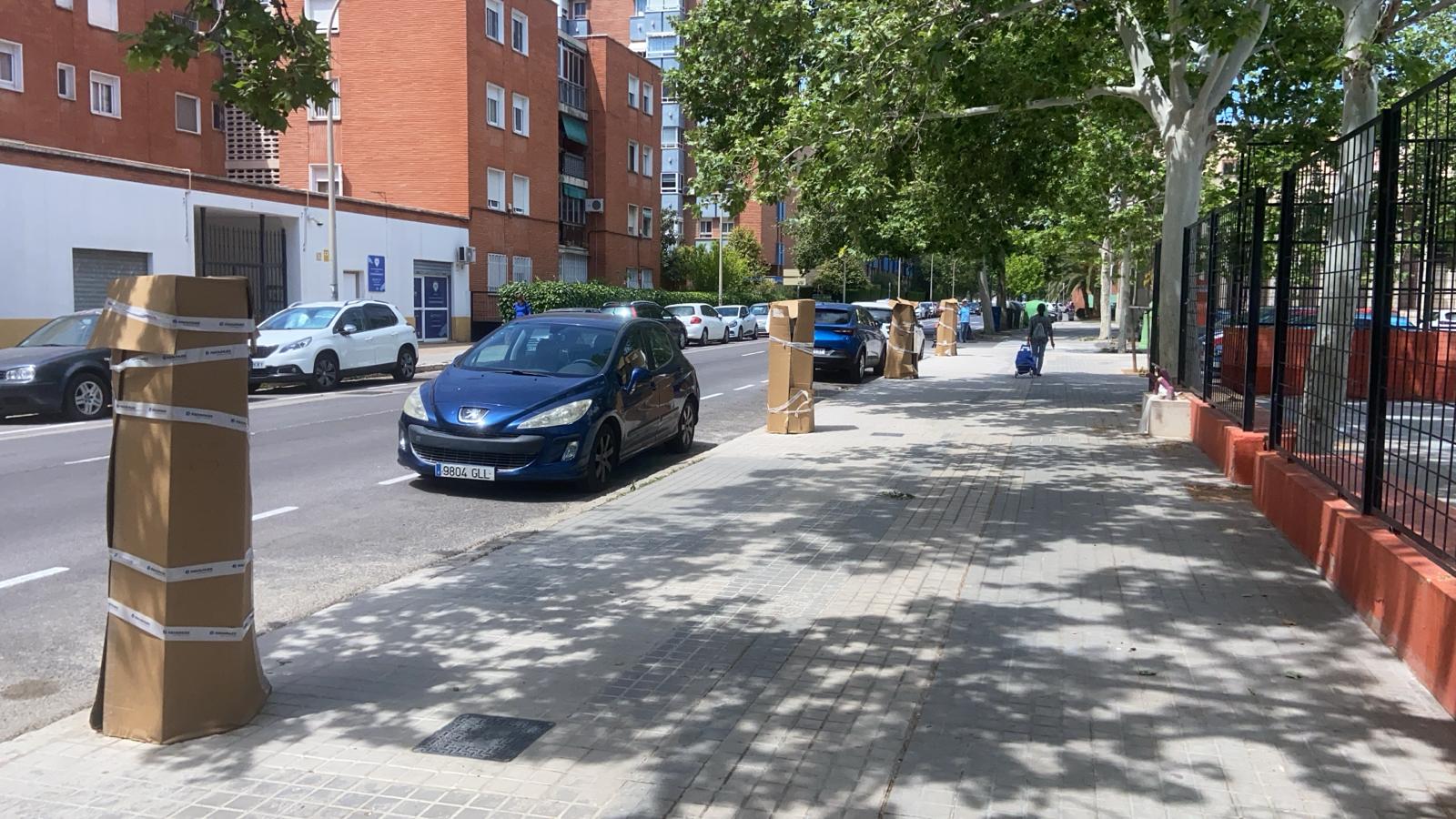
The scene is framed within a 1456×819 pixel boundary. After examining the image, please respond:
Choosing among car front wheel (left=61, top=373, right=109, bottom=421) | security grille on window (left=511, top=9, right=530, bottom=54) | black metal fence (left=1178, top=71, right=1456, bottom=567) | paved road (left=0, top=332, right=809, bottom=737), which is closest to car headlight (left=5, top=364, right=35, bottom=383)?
Result: car front wheel (left=61, top=373, right=109, bottom=421)

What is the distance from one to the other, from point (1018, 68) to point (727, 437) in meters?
6.00

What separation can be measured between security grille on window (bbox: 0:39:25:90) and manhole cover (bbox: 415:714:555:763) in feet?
101

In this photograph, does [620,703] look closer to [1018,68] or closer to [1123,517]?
[1123,517]

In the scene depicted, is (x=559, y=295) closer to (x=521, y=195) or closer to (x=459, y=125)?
(x=521, y=195)

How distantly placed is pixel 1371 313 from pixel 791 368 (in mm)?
8579

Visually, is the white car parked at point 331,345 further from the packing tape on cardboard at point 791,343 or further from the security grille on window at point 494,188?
the security grille on window at point 494,188

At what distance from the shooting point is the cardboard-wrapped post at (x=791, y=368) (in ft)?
44.8

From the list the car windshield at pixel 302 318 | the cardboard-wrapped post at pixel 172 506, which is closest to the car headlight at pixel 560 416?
the cardboard-wrapped post at pixel 172 506

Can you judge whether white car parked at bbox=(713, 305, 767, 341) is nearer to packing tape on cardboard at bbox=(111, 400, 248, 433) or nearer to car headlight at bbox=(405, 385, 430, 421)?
car headlight at bbox=(405, 385, 430, 421)

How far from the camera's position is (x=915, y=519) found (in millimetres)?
8531

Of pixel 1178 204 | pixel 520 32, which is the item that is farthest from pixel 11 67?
pixel 1178 204

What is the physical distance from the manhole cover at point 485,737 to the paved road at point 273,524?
1745 mm

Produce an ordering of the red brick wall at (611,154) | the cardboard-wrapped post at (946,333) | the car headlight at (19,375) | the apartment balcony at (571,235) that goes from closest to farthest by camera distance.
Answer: the car headlight at (19,375), the cardboard-wrapped post at (946,333), the apartment balcony at (571,235), the red brick wall at (611,154)

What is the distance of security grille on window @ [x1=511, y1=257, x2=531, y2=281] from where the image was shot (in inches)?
1636
